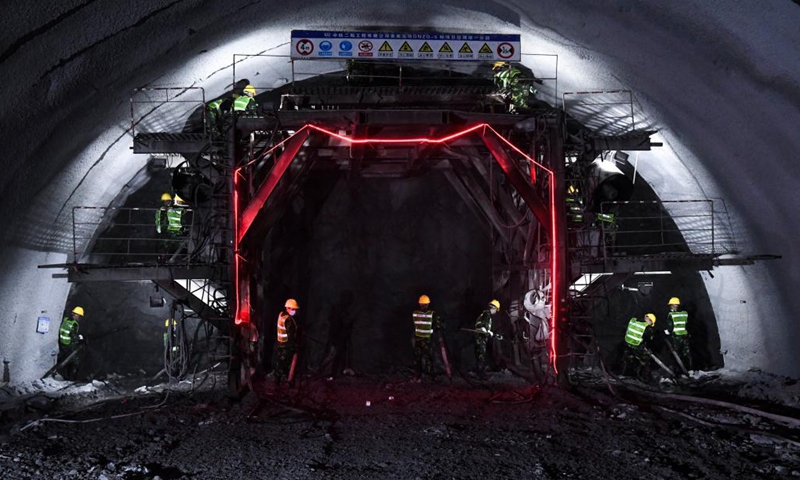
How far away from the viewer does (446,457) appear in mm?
8102

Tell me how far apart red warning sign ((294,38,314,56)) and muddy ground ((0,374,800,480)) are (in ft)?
20.8

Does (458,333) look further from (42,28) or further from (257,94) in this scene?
(42,28)

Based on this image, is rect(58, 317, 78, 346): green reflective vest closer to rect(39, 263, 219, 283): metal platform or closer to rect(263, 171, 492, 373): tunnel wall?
rect(39, 263, 219, 283): metal platform

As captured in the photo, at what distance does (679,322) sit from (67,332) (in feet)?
43.3

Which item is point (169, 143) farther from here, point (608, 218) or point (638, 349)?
point (638, 349)

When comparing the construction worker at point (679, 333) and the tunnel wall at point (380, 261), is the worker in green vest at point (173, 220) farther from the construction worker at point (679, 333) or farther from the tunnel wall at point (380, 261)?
the construction worker at point (679, 333)

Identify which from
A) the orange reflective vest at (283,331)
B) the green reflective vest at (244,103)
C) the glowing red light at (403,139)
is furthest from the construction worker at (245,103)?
the orange reflective vest at (283,331)

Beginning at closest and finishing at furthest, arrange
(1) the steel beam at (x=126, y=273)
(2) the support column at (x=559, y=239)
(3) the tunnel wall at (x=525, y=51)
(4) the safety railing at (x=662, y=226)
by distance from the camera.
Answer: (3) the tunnel wall at (x=525, y=51) < (2) the support column at (x=559, y=239) < (1) the steel beam at (x=126, y=273) < (4) the safety railing at (x=662, y=226)

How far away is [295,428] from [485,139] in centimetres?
618

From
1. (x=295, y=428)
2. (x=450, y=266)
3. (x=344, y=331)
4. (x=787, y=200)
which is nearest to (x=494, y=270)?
(x=450, y=266)

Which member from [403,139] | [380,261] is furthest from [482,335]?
[403,139]

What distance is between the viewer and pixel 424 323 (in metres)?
14.4

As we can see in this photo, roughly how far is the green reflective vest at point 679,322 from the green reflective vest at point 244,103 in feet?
32.5

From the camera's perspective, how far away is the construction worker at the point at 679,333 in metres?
15.6
